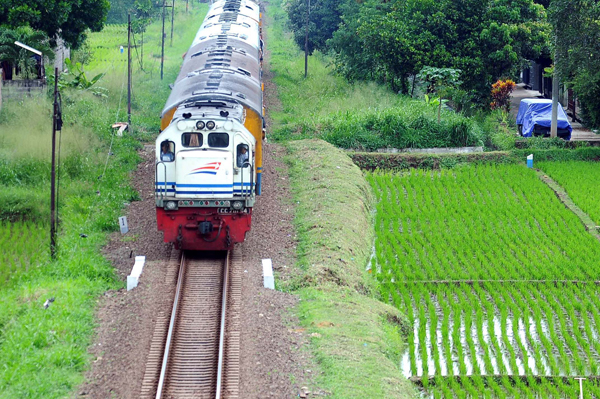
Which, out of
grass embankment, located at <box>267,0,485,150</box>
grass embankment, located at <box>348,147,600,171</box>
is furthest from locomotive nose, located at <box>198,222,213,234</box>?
grass embankment, located at <box>267,0,485,150</box>

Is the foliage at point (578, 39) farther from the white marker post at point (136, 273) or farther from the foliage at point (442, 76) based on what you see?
the white marker post at point (136, 273)

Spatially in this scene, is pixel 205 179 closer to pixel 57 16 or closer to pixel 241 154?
pixel 241 154

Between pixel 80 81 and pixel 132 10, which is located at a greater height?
pixel 132 10

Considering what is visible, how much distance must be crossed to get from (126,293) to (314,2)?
105 ft

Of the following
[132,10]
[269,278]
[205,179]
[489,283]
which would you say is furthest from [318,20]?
→ [269,278]

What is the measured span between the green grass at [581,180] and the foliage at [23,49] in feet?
59.8

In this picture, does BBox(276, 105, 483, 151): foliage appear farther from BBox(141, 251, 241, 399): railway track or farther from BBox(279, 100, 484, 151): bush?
BBox(141, 251, 241, 399): railway track

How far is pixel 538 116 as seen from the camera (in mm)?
30609

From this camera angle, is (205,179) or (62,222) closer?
(205,179)

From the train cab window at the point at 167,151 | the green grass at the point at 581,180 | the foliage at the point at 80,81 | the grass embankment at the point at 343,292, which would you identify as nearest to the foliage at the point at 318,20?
the foliage at the point at 80,81

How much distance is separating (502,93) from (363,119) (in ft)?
23.0

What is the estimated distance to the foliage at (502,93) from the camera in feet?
106

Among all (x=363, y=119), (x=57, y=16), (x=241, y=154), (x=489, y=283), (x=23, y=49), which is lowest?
(x=489, y=283)

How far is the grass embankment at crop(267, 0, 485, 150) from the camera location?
28.2m
